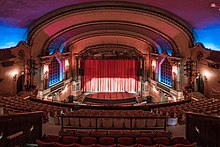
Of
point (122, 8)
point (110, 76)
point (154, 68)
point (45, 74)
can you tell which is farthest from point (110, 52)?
point (122, 8)

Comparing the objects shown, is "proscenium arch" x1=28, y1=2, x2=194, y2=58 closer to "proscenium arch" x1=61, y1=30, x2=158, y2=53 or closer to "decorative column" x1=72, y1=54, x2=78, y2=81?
"proscenium arch" x1=61, y1=30, x2=158, y2=53

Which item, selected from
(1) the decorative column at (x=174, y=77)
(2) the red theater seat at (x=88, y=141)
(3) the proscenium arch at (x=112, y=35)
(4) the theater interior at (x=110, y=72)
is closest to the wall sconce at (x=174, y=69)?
(1) the decorative column at (x=174, y=77)

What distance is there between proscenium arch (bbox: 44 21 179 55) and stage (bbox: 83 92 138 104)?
638 centimetres

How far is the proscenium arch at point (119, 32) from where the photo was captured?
2112cm

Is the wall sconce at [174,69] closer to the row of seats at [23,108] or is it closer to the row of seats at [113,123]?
the row of seats at [23,108]

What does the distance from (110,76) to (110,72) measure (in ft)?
1.54

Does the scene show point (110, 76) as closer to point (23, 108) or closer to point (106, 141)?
point (23, 108)

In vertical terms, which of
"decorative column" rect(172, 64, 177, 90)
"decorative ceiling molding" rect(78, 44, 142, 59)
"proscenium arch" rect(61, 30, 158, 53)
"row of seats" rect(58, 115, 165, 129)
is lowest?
"row of seats" rect(58, 115, 165, 129)

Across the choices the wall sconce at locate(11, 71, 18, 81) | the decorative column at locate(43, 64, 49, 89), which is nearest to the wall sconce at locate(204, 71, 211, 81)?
the decorative column at locate(43, 64, 49, 89)

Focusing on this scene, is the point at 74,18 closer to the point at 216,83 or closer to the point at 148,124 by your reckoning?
the point at 216,83

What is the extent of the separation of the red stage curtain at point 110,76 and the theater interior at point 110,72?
0.11 metres

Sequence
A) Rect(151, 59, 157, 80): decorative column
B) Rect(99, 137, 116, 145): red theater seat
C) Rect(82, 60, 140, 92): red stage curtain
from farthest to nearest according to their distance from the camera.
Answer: Rect(82, 60, 140, 92): red stage curtain, Rect(151, 59, 157, 80): decorative column, Rect(99, 137, 116, 145): red theater seat

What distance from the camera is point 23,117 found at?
247 inches

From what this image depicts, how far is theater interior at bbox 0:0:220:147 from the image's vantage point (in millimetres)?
6664
